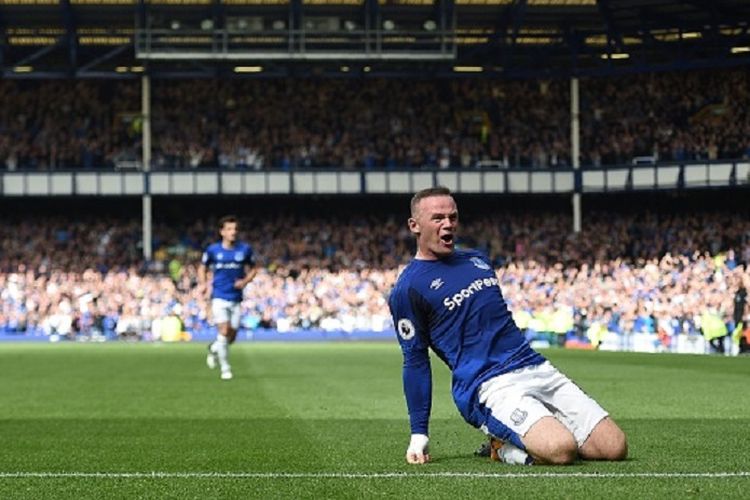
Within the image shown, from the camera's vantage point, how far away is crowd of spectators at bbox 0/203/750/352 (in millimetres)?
54459

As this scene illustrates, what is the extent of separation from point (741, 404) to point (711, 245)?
40861mm

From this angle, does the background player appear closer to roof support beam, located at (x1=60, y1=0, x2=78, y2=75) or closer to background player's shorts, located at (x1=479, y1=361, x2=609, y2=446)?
background player's shorts, located at (x1=479, y1=361, x2=609, y2=446)

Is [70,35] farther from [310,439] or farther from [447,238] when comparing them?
[447,238]

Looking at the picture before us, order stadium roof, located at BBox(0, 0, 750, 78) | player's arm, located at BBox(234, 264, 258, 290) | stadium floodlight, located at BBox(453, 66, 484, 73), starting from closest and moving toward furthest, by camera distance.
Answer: player's arm, located at BBox(234, 264, 258, 290) → stadium roof, located at BBox(0, 0, 750, 78) → stadium floodlight, located at BBox(453, 66, 484, 73)

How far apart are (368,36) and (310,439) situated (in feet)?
158

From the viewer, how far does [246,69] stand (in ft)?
216

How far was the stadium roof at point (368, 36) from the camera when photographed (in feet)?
200

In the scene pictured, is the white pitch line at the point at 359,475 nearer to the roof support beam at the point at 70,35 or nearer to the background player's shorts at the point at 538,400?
the background player's shorts at the point at 538,400

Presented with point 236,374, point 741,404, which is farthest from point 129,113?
point 741,404

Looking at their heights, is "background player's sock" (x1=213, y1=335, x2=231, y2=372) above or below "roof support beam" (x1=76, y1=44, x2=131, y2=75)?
below

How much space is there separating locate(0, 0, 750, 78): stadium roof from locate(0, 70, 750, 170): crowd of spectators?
1520 mm

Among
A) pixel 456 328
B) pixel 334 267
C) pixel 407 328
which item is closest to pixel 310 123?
pixel 334 267

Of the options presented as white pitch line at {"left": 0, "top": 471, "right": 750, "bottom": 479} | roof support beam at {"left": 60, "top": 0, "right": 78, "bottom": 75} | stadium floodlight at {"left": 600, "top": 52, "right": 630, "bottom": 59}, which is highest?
roof support beam at {"left": 60, "top": 0, "right": 78, "bottom": 75}

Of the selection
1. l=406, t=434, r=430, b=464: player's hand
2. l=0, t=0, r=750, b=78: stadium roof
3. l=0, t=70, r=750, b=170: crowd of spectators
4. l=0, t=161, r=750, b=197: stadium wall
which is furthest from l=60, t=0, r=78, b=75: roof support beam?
l=406, t=434, r=430, b=464: player's hand
